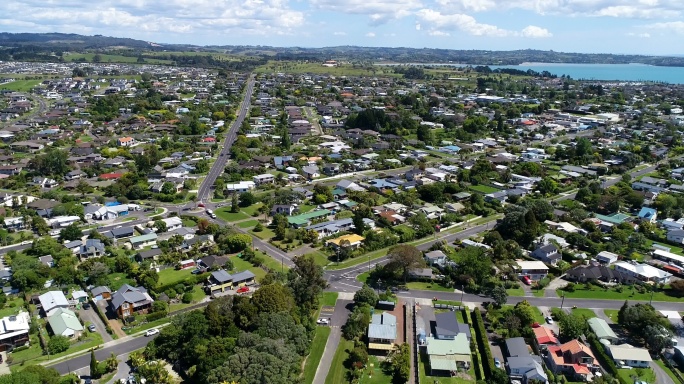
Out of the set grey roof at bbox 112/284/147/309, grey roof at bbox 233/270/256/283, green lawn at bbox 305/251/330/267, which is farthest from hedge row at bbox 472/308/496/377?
grey roof at bbox 112/284/147/309

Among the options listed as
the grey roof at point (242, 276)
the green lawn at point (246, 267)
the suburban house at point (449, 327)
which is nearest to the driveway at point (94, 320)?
the grey roof at point (242, 276)

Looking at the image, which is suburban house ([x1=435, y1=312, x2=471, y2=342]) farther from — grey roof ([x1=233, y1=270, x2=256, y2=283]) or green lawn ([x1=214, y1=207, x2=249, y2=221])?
green lawn ([x1=214, y1=207, x2=249, y2=221])

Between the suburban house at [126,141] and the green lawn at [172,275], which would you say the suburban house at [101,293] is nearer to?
the green lawn at [172,275]

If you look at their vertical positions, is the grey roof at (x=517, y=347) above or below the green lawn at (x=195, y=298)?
above

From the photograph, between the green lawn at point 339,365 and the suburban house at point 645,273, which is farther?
the suburban house at point 645,273

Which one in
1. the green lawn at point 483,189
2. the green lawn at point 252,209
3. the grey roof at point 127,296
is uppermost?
the green lawn at point 483,189

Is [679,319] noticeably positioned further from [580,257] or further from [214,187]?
[214,187]
